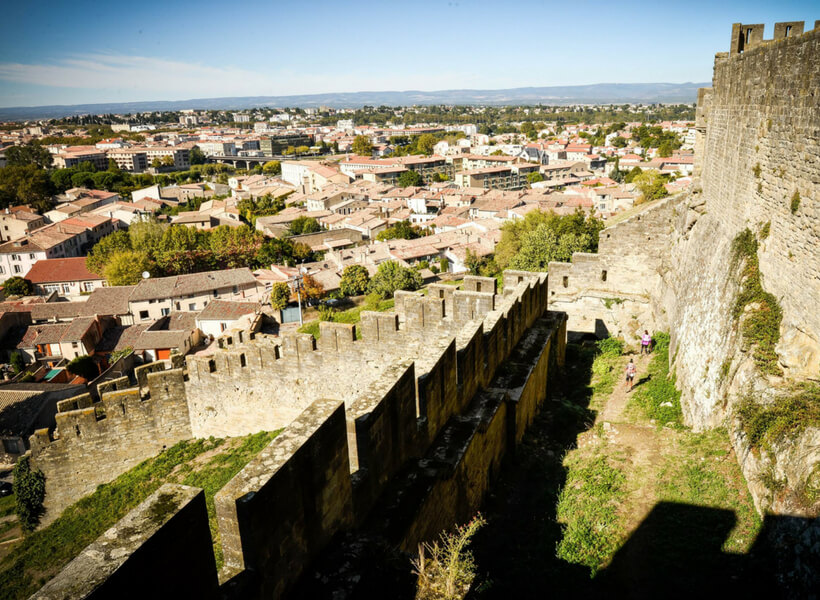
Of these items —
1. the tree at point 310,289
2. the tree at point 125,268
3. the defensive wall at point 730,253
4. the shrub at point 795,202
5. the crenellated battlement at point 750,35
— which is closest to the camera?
the defensive wall at point 730,253

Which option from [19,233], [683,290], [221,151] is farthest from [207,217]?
[221,151]

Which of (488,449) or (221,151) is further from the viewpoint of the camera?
(221,151)

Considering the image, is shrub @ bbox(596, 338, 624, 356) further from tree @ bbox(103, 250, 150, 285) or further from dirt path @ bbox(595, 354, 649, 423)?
tree @ bbox(103, 250, 150, 285)

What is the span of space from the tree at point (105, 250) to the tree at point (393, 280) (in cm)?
3159

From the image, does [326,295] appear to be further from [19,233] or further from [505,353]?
[19,233]

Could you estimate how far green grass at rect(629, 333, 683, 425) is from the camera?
32.9 ft

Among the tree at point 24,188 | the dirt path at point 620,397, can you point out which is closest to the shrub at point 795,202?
the dirt path at point 620,397

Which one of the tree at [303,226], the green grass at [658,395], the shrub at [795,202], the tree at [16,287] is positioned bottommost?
the tree at [16,287]

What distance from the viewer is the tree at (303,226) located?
2938 inches

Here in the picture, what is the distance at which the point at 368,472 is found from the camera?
5.41 m

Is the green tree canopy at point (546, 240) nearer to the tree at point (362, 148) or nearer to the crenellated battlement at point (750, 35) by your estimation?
the crenellated battlement at point (750, 35)

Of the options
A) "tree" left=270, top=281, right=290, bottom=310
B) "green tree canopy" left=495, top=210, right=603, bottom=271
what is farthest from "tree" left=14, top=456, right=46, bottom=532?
"tree" left=270, top=281, right=290, bottom=310

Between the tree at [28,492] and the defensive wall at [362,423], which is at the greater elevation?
the defensive wall at [362,423]

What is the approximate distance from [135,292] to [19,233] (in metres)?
41.6
